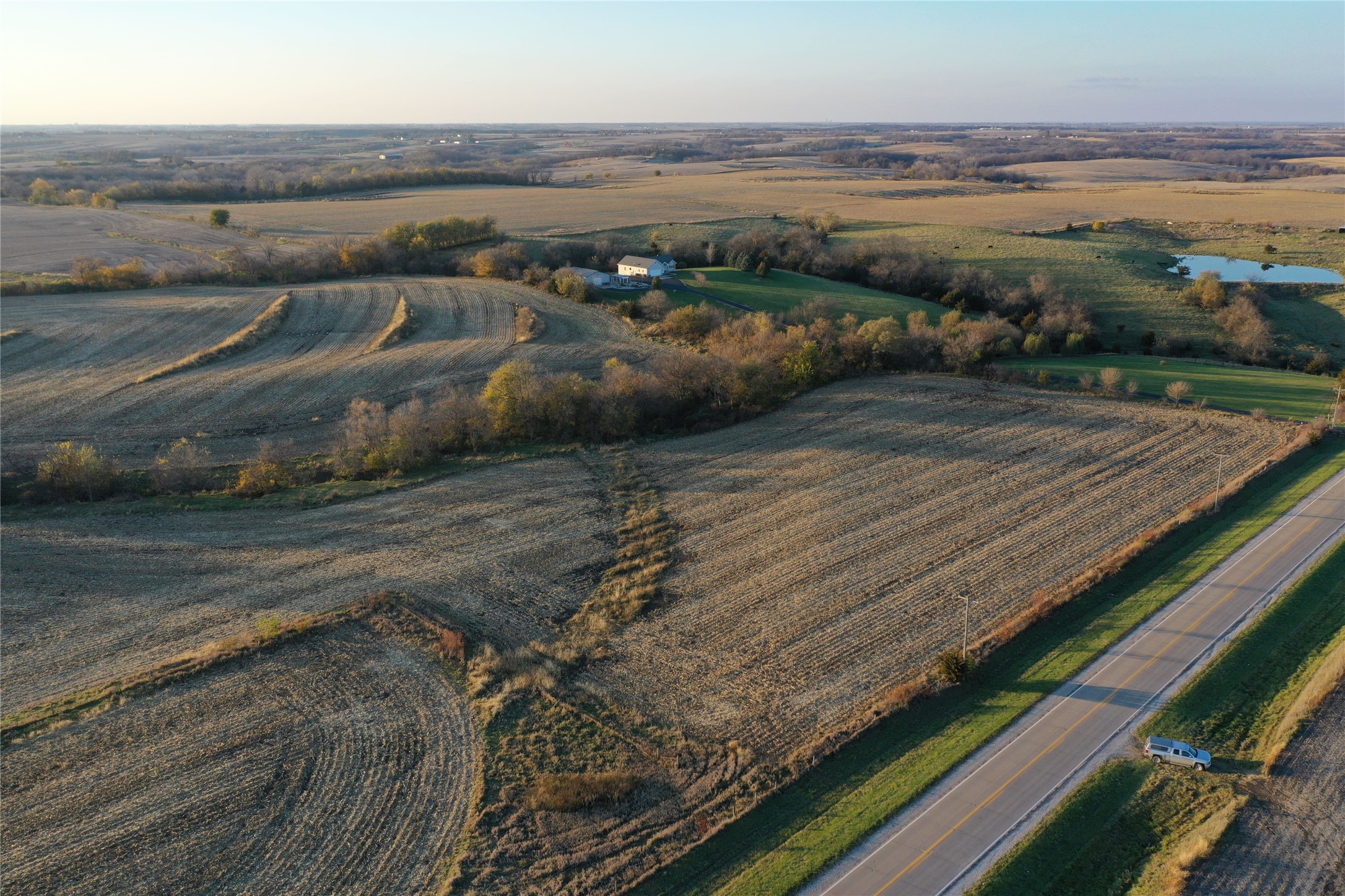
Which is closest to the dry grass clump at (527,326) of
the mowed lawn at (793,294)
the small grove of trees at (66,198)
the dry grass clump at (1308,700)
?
the mowed lawn at (793,294)

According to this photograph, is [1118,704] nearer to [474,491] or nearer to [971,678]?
[971,678]

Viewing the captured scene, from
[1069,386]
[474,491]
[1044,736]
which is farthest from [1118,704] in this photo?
[1069,386]

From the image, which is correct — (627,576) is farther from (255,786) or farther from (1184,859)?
(1184,859)

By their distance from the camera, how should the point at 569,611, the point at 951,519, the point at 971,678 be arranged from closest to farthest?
the point at 971,678, the point at 569,611, the point at 951,519

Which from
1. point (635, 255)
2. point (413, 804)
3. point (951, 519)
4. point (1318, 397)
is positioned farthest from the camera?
point (635, 255)

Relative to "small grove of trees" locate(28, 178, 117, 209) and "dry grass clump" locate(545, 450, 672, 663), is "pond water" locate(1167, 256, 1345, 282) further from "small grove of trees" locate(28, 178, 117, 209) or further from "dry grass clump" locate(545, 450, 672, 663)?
"small grove of trees" locate(28, 178, 117, 209)

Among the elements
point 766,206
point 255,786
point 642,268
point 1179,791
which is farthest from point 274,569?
point 766,206

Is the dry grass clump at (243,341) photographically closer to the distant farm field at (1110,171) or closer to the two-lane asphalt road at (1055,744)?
the two-lane asphalt road at (1055,744)
